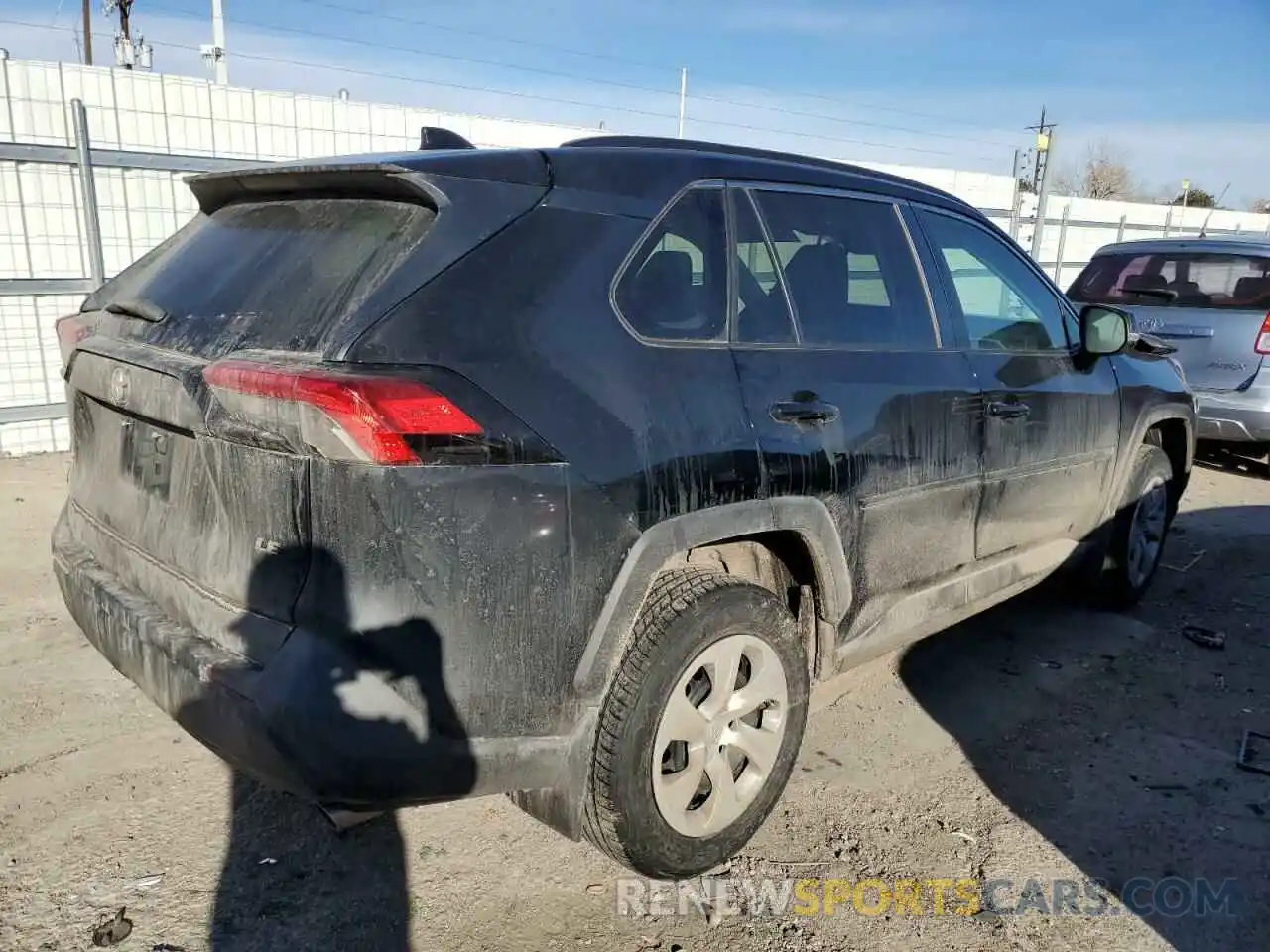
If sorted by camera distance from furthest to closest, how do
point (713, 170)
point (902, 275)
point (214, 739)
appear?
point (902, 275) < point (713, 170) < point (214, 739)

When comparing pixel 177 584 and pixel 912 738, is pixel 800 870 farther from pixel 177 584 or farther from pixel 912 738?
pixel 177 584

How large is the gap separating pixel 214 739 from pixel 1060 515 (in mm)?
3363

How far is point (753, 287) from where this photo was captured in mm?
2717

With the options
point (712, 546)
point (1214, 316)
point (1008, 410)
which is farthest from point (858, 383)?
point (1214, 316)

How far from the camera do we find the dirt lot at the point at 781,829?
8.03 feet

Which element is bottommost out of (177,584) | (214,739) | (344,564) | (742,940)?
(742,940)

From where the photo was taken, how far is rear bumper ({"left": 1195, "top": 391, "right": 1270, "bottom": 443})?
705 cm

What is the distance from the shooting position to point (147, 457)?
2408 mm

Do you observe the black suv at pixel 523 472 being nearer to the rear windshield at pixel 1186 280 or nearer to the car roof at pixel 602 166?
the car roof at pixel 602 166

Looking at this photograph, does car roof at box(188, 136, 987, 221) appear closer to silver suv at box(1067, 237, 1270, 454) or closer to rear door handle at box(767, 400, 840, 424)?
rear door handle at box(767, 400, 840, 424)

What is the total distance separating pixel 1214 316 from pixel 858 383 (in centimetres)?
584

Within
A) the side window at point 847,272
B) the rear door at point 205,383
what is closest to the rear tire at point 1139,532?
the side window at point 847,272

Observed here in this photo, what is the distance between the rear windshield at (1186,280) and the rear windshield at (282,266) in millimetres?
7193

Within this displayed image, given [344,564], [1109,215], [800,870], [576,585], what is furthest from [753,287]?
[1109,215]
